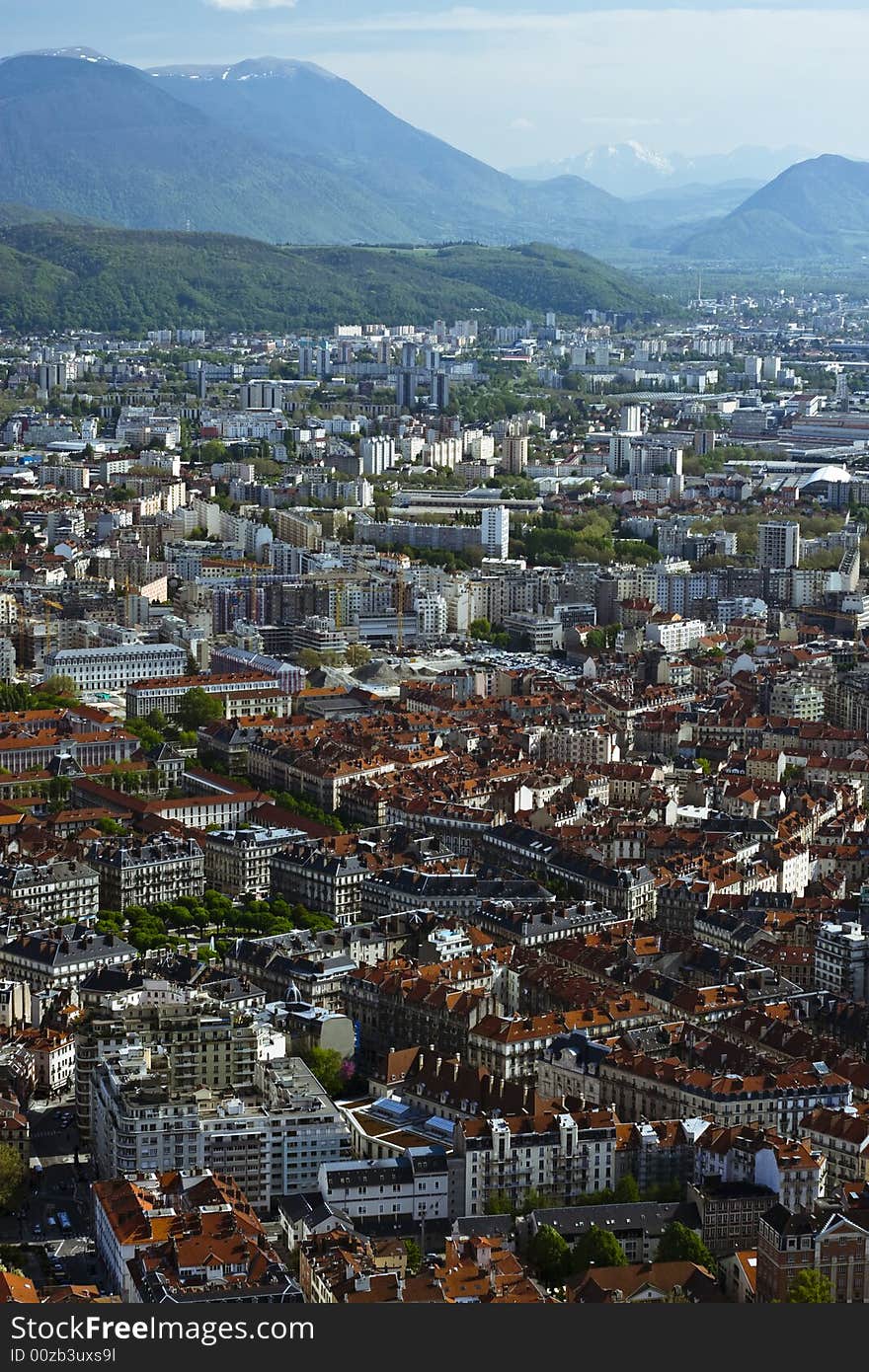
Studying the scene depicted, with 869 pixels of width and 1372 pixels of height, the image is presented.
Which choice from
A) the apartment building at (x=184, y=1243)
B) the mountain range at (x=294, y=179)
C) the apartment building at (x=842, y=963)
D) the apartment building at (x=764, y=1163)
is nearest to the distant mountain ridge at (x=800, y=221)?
the mountain range at (x=294, y=179)

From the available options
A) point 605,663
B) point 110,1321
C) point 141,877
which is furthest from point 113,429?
point 110,1321

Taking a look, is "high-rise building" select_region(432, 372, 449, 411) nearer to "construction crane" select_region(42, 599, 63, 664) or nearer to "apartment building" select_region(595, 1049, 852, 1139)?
"construction crane" select_region(42, 599, 63, 664)

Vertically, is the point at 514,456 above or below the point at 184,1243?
above

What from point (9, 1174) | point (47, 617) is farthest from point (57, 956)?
point (47, 617)

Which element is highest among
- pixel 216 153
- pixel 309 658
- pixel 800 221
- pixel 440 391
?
pixel 216 153

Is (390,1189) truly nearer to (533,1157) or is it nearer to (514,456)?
(533,1157)

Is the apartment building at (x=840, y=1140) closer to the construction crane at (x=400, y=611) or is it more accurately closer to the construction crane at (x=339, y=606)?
the construction crane at (x=400, y=611)
